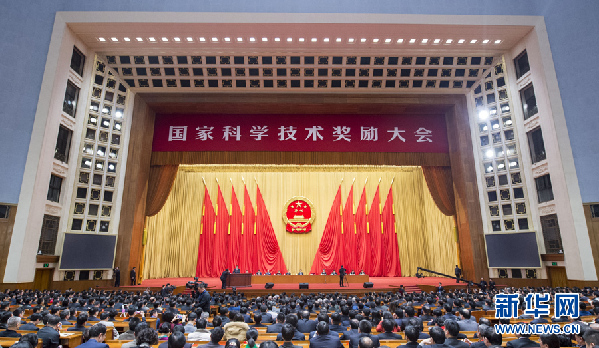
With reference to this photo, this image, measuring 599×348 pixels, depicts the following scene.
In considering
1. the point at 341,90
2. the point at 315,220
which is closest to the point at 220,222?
the point at 315,220

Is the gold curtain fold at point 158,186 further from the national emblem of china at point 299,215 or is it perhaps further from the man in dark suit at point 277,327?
the man in dark suit at point 277,327

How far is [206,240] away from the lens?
1723cm

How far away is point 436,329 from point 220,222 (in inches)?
615

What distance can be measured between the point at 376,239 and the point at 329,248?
93.6 inches

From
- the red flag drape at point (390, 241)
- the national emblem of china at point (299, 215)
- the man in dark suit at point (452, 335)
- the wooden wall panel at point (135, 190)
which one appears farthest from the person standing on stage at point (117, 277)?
the man in dark suit at point (452, 335)

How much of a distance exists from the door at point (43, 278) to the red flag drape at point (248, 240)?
7.80 m

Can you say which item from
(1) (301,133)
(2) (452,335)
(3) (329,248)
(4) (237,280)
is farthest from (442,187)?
(2) (452,335)

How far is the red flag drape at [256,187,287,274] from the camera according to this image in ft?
55.7

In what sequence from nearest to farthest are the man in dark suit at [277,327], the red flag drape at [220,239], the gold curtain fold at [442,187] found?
the man in dark suit at [277,327] → the gold curtain fold at [442,187] → the red flag drape at [220,239]

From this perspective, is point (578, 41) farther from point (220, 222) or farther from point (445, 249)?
point (220, 222)

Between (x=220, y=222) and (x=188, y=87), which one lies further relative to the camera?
(x=220, y=222)

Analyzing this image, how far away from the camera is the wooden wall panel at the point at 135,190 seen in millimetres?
13094

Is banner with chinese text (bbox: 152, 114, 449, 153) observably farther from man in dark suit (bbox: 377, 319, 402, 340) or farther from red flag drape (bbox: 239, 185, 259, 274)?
man in dark suit (bbox: 377, 319, 402, 340)

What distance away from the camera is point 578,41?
1112cm
